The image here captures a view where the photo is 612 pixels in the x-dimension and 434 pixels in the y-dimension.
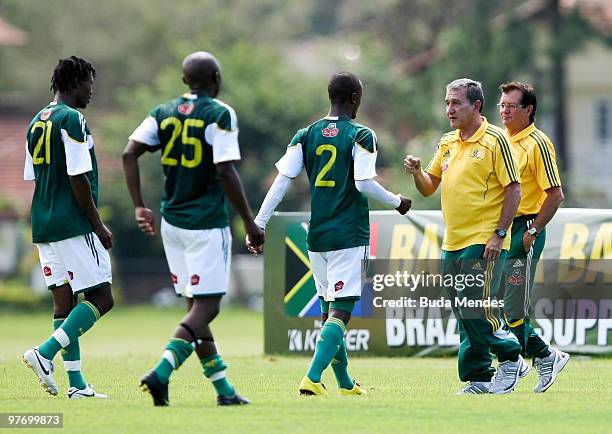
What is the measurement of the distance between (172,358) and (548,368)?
3642 millimetres

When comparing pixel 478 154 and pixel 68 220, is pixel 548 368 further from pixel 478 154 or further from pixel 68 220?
pixel 68 220

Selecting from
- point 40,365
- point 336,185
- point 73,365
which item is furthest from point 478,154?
point 40,365

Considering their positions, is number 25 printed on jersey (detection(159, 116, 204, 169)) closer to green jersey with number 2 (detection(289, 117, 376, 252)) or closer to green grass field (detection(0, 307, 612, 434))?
green jersey with number 2 (detection(289, 117, 376, 252))

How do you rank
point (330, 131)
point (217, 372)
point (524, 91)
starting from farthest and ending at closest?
1. point (524, 91)
2. point (330, 131)
3. point (217, 372)

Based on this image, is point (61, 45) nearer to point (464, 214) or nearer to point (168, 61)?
point (168, 61)

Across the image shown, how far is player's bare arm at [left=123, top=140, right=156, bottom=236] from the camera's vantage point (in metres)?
9.51

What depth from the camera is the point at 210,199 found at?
955 cm

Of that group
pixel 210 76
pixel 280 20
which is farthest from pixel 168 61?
pixel 210 76

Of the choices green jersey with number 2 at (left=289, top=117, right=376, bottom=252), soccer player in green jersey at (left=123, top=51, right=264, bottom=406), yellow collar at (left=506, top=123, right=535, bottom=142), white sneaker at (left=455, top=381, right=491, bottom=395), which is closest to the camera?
soccer player in green jersey at (left=123, top=51, right=264, bottom=406)

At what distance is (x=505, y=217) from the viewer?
423 inches

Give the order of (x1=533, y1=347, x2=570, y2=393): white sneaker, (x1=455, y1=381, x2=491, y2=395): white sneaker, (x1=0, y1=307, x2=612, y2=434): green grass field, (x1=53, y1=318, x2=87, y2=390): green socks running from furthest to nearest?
(x1=533, y1=347, x2=570, y2=393): white sneaker < (x1=455, y1=381, x2=491, y2=395): white sneaker < (x1=53, y1=318, x2=87, y2=390): green socks < (x1=0, y1=307, x2=612, y2=434): green grass field

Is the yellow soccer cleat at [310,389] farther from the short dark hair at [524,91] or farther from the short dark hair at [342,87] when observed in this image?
the short dark hair at [524,91]

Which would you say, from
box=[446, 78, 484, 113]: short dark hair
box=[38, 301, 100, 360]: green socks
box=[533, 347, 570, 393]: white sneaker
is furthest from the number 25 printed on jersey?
box=[533, 347, 570, 393]: white sneaker

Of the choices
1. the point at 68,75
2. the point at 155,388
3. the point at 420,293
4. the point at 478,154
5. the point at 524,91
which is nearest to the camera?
the point at 155,388
